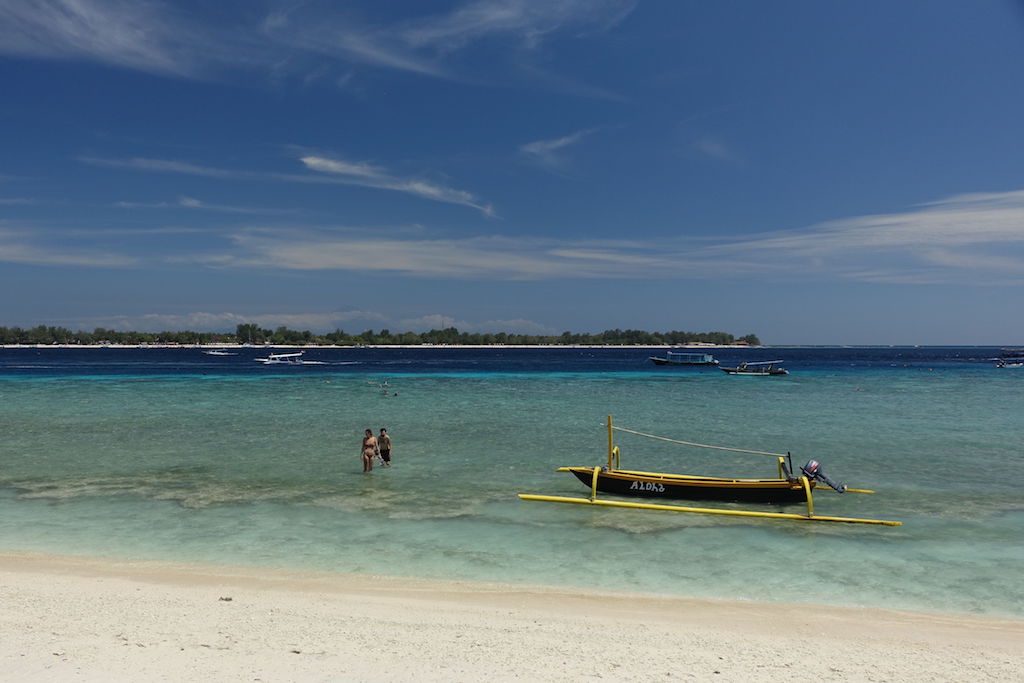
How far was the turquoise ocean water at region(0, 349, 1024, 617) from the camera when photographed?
13156mm

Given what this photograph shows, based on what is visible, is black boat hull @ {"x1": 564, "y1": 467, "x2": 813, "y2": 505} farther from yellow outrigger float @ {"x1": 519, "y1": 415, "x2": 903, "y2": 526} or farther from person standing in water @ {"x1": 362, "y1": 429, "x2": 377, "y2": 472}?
person standing in water @ {"x1": 362, "y1": 429, "x2": 377, "y2": 472}

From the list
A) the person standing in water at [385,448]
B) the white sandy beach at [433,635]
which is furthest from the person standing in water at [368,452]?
the white sandy beach at [433,635]

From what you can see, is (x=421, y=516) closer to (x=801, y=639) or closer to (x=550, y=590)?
(x=550, y=590)

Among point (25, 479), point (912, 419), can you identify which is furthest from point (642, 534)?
point (912, 419)

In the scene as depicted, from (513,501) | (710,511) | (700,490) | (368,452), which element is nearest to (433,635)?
(513,501)

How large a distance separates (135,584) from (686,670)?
9.15 meters

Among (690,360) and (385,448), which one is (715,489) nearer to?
Result: (385,448)

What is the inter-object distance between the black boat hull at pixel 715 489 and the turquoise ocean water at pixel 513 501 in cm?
57

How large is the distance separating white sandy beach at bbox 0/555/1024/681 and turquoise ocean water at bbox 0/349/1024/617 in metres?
1.05

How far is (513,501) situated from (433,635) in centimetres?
892

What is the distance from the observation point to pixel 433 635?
962 cm

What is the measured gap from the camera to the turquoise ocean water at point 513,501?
13.2 metres

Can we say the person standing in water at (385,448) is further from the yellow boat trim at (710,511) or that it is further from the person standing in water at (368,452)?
the yellow boat trim at (710,511)

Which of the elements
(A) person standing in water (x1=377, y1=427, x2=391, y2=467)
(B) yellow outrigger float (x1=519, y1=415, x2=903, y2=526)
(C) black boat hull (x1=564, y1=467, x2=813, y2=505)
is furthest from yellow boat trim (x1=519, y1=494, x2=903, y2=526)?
(A) person standing in water (x1=377, y1=427, x2=391, y2=467)
